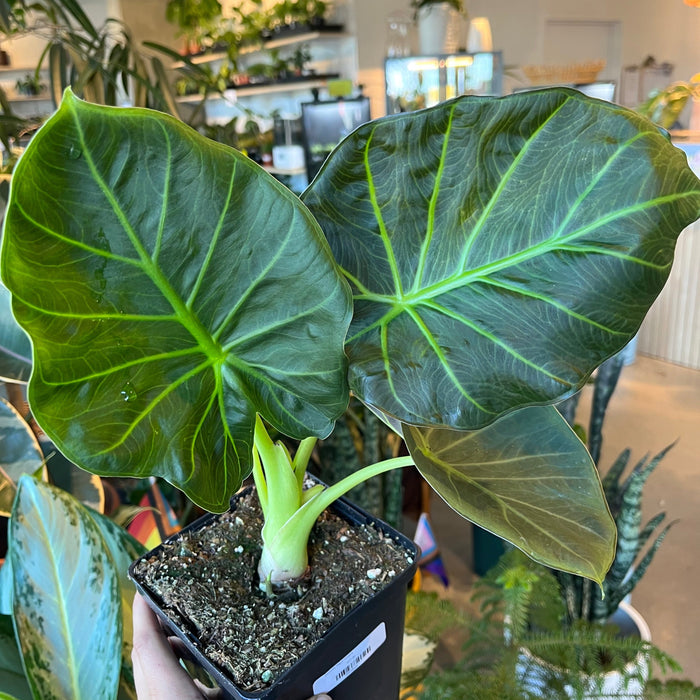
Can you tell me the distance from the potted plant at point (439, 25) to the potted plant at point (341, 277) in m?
2.86

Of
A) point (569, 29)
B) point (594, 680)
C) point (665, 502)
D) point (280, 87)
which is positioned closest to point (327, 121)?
point (280, 87)

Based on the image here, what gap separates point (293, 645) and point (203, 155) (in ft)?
1.32

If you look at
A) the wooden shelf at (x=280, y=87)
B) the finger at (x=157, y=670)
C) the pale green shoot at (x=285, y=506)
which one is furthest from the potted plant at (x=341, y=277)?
the wooden shelf at (x=280, y=87)

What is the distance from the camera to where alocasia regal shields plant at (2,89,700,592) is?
0.33 m

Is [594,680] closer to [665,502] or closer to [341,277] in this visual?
[341,277]

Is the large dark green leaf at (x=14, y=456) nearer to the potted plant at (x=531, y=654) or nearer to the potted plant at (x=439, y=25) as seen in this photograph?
the potted plant at (x=531, y=654)

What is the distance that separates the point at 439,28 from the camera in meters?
2.90

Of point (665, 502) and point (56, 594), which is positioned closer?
point (56, 594)

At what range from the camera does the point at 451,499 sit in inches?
16.2

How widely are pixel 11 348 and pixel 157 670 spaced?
35 cm

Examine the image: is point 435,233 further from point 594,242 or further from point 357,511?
point 357,511

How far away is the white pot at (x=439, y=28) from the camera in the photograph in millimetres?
2869

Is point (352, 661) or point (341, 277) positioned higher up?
point (341, 277)

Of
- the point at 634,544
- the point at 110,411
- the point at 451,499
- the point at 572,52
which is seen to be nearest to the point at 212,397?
the point at 110,411
